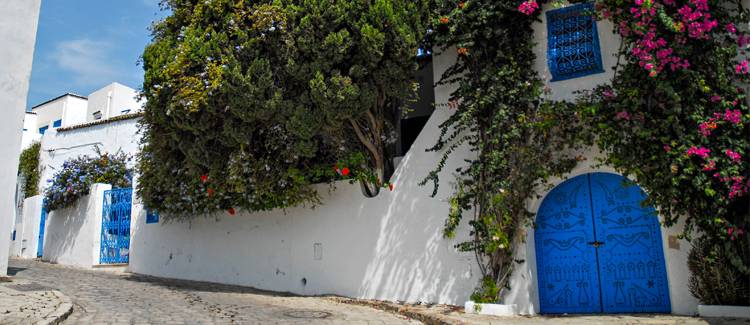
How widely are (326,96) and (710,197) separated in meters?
4.83

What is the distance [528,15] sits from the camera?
762 centimetres

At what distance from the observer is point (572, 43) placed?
294 inches

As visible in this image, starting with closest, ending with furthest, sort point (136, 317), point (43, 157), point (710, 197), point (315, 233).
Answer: point (710, 197)
point (136, 317)
point (315, 233)
point (43, 157)

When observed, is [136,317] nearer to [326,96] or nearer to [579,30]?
[326,96]

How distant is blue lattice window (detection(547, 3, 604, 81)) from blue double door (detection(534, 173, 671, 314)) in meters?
1.43

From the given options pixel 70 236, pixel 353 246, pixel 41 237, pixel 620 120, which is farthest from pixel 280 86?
pixel 41 237

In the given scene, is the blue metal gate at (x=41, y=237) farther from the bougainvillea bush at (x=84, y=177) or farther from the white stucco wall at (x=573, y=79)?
the white stucco wall at (x=573, y=79)

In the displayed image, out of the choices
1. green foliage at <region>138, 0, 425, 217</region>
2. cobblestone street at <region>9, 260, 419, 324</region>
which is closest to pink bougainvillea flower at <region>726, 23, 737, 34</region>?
green foliage at <region>138, 0, 425, 217</region>

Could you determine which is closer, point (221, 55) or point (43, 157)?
point (221, 55)

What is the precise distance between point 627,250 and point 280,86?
5.23m

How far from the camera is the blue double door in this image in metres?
6.86

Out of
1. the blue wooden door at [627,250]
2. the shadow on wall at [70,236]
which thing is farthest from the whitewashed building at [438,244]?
the shadow on wall at [70,236]

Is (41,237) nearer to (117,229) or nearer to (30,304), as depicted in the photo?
(117,229)

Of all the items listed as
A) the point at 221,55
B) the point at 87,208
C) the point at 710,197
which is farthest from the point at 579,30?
the point at 87,208
